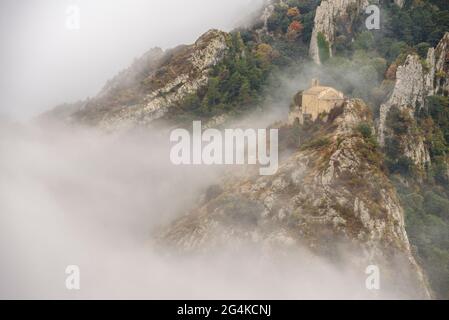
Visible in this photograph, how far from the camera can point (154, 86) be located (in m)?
93.9

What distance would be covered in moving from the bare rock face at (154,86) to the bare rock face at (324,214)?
75.9 feet

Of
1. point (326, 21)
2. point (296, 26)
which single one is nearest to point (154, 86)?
point (326, 21)

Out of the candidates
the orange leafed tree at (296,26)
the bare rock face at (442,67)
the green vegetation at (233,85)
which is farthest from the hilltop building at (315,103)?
the orange leafed tree at (296,26)

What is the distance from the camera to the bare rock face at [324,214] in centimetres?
6450

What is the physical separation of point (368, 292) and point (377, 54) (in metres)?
58.5

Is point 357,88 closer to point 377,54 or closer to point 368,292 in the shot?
point 377,54

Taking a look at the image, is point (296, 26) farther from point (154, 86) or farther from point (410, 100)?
point (154, 86)

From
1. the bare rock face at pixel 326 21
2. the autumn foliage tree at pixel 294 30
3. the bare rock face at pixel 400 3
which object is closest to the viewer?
the bare rock face at pixel 326 21

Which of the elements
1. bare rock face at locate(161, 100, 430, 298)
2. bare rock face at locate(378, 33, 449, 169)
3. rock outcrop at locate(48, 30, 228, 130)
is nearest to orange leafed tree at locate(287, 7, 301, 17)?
rock outcrop at locate(48, 30, 228, 130)

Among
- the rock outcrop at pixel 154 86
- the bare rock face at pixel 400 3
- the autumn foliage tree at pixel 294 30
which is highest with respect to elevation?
the bare rock face at pixel 400 3

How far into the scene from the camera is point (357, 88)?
96.7m

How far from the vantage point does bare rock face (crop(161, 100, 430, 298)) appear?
64500 millimetres

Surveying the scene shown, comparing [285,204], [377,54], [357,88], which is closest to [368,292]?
[285,204]

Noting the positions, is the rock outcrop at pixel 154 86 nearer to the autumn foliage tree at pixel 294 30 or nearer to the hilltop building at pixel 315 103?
the autumn foliage tree at pixel 294 30
